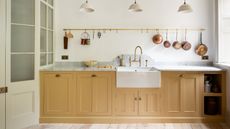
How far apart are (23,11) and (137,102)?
221 cm

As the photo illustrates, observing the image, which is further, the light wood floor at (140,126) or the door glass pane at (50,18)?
the door glass pane at (50,18)

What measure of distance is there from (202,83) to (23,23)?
113 inches

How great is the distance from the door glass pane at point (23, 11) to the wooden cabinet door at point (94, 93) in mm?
1133

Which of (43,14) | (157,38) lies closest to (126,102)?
(157,38)

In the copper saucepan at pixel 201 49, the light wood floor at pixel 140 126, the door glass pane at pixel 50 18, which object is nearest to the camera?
the light wood floor at pixel 140 126

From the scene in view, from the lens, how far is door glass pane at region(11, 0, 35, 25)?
3.49 meters

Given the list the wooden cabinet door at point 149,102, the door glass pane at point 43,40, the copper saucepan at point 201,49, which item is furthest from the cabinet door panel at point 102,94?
the copper saucepan at point 201,49

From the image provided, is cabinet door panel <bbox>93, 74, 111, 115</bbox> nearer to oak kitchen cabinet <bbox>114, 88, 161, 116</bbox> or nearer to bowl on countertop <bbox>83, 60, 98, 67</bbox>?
oak kitchen cabinet <bbox>114, 88, 161, 116</bbox>

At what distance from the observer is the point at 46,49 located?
13.8ft

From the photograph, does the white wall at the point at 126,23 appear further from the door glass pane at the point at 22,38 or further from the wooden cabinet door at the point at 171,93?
the door glass pane at the point at 22,38

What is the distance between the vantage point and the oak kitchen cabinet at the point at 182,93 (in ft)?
12.7

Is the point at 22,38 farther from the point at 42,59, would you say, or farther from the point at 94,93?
the point at 94,93

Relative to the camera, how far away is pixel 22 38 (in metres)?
3.65

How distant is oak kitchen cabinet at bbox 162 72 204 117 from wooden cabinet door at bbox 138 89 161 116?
0.36 ft
